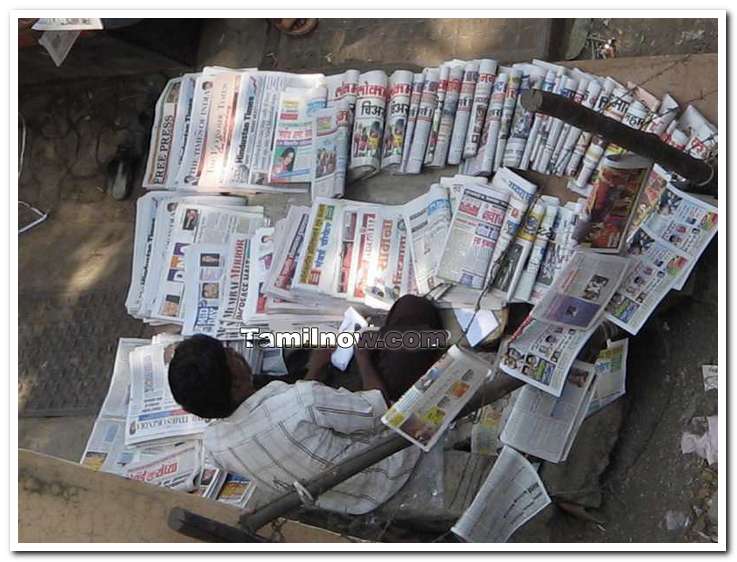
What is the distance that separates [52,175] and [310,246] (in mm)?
1936

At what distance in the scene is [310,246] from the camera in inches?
125

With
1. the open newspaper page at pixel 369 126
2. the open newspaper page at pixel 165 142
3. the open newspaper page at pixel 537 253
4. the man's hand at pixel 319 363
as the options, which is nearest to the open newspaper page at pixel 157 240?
the open newspaper page at pixel 165 142

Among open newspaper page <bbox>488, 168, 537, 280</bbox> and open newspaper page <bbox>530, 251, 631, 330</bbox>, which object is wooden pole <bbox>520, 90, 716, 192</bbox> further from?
open newspaper page <bbox>488, 168, 537, 280</bbox>

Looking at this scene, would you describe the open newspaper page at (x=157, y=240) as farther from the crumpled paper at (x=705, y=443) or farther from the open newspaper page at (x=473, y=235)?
the crumpled paper at (x=705, y=443)

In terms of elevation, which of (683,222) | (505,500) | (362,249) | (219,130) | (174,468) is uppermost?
(219,130)

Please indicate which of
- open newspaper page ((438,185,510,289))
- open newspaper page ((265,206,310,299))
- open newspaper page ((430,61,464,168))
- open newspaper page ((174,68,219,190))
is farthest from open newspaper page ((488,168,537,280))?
open newspaper page ((174,68,219,190))

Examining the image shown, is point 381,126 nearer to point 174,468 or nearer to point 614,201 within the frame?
point 614,201

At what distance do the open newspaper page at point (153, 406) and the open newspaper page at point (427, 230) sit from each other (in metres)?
0.95

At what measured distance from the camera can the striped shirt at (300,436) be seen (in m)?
2.44

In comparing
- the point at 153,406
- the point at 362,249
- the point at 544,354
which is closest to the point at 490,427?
the point at 544,354

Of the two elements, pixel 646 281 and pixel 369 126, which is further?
pixel 369 126

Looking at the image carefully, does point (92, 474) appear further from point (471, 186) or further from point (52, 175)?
point (52, 175)

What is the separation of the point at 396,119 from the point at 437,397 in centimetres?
125

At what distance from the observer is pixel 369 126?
3178 millimetres
